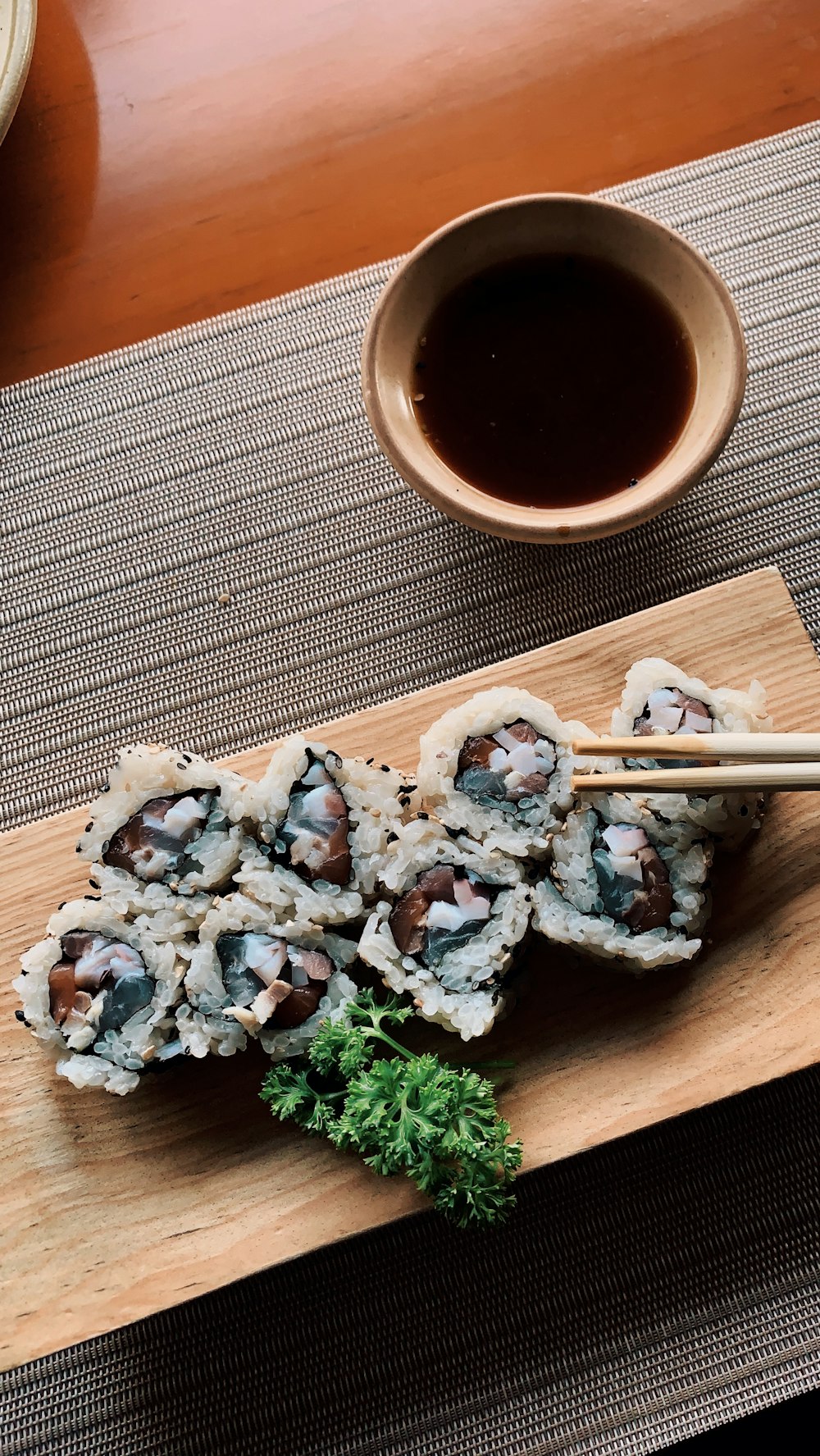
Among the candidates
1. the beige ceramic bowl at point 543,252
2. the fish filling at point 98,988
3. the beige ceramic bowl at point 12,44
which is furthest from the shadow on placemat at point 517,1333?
the beige ceramic bowl at point 12,44

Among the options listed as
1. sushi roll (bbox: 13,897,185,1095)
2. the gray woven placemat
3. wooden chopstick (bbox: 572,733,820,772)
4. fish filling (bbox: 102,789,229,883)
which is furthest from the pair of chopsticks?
sushi roll (bbox: 13,897,185,1095)

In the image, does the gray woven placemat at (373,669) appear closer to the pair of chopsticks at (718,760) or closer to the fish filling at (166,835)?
the fish filling at (166,835)

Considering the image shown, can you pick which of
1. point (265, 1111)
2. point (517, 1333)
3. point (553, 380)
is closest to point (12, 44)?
point (553, 380)

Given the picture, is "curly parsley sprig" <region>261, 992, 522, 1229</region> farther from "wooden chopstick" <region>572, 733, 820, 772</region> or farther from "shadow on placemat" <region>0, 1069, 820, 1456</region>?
"wooden chopstick" <region>572, 733, 820, 772</region>

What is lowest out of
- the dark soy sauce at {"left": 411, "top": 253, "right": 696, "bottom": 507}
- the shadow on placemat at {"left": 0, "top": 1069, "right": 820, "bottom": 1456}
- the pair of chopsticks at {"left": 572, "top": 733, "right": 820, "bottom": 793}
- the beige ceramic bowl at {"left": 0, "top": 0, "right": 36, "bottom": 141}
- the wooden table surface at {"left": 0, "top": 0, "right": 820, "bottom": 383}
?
the shadow on placemat at {"left": 0, "top": 1069, "right": 820, "bottom": 1456}

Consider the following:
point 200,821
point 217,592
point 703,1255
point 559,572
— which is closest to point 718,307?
point 559,572

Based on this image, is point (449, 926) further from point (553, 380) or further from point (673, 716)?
point (553, 380)
